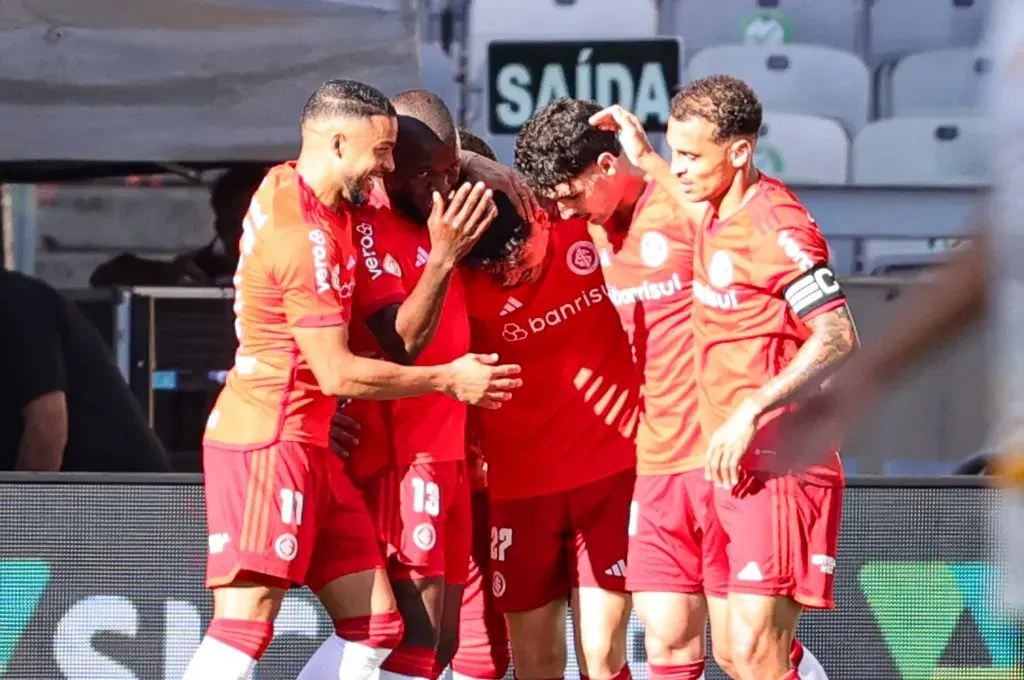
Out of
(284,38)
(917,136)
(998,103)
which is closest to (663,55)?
(917,136)

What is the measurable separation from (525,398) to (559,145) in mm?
729

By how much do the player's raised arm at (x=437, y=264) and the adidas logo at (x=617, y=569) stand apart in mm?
905

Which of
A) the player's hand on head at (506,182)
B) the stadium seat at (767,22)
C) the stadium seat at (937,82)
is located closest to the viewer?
the player's hand on head at (506,182)

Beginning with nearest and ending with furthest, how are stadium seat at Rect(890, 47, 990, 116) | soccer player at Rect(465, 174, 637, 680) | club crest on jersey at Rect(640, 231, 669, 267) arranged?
club crest on jersey at Rect(640, 231, 669, 267) → soccer player at Rect(465, 174, 637, 680) → stadium seat at Rect(890, 47, 990, 116)

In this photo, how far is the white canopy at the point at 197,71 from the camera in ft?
20.4

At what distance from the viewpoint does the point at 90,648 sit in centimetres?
507

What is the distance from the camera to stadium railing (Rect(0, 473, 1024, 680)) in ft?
16.6

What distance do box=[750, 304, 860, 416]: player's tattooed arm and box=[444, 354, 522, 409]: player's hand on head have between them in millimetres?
601

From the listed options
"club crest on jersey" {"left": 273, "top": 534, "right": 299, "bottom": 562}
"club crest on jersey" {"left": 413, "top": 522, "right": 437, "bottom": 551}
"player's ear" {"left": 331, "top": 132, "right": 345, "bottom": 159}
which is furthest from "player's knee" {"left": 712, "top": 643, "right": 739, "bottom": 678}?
"player's ear" {"left": 331, "top": 132, "right": 345, "bottom": 159}

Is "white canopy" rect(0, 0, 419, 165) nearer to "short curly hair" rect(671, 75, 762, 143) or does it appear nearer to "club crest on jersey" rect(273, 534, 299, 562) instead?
"short curly hair" rect(671, 75, 762, 143)

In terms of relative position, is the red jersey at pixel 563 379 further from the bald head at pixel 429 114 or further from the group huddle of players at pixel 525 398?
the bald head at pixel 429 114

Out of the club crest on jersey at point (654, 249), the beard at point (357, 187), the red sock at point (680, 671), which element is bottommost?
the red sock at point (680, 671)

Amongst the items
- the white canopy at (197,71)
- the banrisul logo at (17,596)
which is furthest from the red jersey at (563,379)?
the white canopy at (197,71)

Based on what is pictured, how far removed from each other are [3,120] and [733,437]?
3.17m
